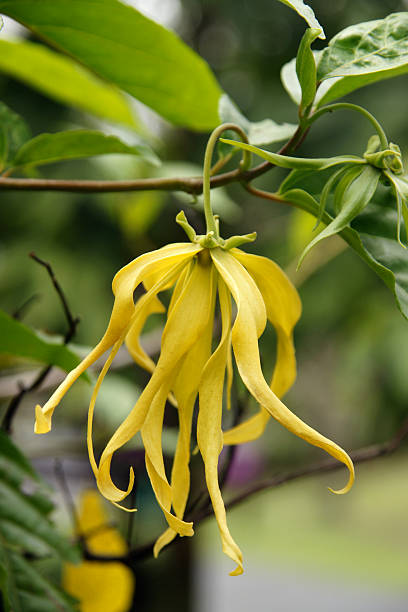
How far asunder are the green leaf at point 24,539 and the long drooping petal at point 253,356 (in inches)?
9.9

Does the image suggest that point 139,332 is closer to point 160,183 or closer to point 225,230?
point 160,183

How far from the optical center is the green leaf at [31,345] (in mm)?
389

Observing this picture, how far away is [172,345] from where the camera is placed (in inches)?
9.7

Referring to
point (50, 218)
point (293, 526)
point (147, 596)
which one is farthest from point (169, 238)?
point (293, 526)

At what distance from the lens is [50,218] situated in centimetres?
190

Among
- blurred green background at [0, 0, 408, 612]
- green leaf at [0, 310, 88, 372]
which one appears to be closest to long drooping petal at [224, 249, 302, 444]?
green leaf at [0, 310, 88, 372]

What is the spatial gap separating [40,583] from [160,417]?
0.24 m

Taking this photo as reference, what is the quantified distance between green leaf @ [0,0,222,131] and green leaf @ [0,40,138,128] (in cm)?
16

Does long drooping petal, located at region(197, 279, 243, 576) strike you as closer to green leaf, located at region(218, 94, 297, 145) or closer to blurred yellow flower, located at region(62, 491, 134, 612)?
green leaf, located at region(218, 94, 297, 145)

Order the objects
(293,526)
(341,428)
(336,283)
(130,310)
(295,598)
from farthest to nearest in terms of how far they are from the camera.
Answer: (341,428)
(293,526)
(295,598)
(336,283)
(130,310)

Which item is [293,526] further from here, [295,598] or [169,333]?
[169,333]

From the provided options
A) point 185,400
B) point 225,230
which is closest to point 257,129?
point 185,400

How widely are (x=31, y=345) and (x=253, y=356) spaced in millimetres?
216

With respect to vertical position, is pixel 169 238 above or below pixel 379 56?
below
